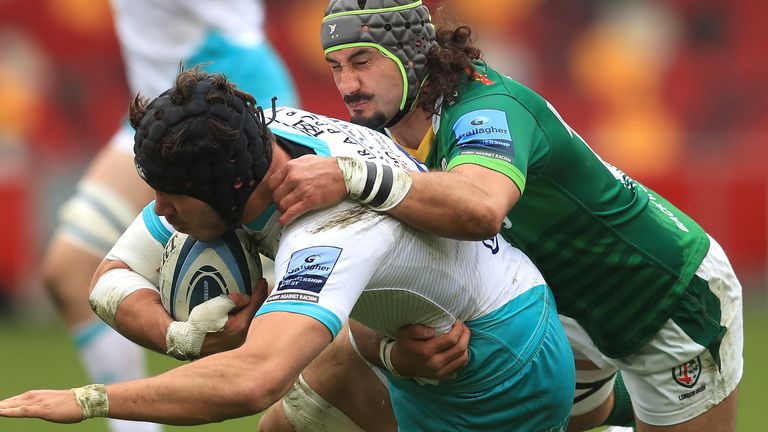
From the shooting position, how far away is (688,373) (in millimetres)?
5242

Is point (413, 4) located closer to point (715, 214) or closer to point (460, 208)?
point (460, 208)

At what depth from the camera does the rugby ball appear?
4.19 metres

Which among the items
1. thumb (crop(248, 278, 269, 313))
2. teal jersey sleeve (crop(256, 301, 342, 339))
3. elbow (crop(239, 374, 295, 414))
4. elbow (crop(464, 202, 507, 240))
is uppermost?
elbow (crop(464, 202, 507, 240))

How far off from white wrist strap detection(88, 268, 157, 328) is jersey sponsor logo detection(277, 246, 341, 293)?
82cm

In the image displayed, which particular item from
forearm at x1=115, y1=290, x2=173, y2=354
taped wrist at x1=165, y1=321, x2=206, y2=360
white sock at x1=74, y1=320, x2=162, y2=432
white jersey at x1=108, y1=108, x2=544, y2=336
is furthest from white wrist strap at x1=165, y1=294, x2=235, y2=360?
white sock at x1=74, y1=320, x2=162, y2=432

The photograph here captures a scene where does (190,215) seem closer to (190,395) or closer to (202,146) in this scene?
(202,146)

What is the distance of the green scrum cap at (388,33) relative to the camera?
4992 millimetres

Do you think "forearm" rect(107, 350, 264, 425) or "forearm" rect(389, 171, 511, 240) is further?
"forearm" rect(389, 171, 511, 240)

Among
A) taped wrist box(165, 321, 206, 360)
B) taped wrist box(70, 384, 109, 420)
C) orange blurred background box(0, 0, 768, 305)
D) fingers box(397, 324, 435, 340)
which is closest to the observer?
taped wrist box(70, 384, 109, 420)

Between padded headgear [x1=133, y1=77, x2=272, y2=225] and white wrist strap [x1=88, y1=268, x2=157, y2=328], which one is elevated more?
padded headgear [x1=133, y1=77, x2=272, y2=225]

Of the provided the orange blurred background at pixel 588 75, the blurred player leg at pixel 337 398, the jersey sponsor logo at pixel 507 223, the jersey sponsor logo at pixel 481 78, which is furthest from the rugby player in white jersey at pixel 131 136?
the orange blurred background at pixel 588 75

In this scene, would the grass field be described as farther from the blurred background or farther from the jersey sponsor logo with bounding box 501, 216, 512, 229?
the jersey sponsor logo with bounding box 501, 216, 512, 229

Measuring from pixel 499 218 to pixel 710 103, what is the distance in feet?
39.9

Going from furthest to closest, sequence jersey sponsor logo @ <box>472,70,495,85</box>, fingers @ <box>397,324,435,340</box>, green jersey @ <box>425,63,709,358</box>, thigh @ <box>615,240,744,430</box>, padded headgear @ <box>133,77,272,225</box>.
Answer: thigh @ <box>615,240,744,430</box>, jersey sponsor logo @ <box>472,70,495,85</box>, green jersey @ <box>425,63,709,358</box>, fingers @ <box>397,324,435,340</box>, padded headgear @ <box>133,77,272,225</box>
